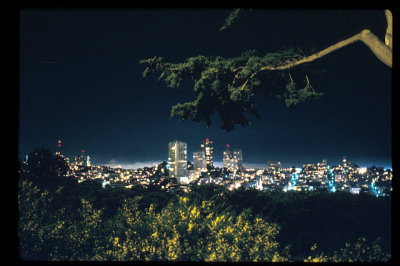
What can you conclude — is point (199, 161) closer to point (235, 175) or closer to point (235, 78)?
point (235, 175)

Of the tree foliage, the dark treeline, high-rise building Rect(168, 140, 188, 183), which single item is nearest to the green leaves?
the tree foliage

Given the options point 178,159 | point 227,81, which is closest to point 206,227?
point 227,81

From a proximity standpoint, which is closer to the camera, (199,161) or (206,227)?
(206,227)

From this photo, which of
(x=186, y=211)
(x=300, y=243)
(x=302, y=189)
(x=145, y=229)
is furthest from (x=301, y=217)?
(x=145, y=229)

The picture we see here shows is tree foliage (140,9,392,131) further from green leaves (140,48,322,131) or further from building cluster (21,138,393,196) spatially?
building cluster (21,138,393,196)

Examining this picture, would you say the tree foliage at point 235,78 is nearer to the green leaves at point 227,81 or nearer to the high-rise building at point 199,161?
the green leaves at point 227,81

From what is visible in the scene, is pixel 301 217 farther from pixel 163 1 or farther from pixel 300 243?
pixel 163 1
